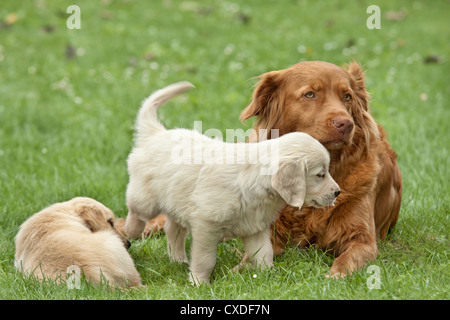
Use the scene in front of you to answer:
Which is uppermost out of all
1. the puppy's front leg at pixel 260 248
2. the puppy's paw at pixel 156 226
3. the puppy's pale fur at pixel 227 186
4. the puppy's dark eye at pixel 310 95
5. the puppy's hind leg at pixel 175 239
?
Answer: the puppy's dark eye at pixel 310 95

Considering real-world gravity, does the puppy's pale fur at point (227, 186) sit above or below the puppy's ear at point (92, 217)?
above

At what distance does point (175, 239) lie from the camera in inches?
174

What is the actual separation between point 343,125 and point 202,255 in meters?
1.13

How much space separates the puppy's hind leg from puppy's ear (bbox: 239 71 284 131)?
0.88 m

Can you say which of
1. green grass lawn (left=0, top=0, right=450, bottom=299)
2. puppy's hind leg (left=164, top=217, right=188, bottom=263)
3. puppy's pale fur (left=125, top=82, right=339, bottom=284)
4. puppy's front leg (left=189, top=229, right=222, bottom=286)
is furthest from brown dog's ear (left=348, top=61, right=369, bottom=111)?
puppy's hind leg (left=164, top=217, right=188, bottom=263)

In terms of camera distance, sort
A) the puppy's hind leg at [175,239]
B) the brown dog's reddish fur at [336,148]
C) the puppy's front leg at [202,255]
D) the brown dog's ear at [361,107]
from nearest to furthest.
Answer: the puppy's front leg at [202,255], the brown dog's reddish fur at [336,148], the brown dog's ear at [361,107], the puppy's hind leg at [175,239]

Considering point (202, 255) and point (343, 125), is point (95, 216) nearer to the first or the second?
point (202, 255)

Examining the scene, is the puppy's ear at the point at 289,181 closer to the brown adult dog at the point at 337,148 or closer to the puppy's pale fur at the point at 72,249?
the brown adult dog at the point at 337,148

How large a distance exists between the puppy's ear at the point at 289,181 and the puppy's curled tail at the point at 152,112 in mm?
1191

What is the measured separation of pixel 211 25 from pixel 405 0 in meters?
5.09

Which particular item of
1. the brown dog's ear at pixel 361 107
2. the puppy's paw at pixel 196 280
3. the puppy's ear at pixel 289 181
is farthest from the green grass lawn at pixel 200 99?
the brown dog's ear at pixel 361 107

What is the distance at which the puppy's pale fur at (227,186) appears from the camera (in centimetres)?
353

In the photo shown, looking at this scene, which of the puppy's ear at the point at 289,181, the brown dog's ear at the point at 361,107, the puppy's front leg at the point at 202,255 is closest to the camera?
the puppy's ear at the point at 289,181

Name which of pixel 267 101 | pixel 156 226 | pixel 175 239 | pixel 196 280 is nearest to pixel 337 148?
pixel 267 101
